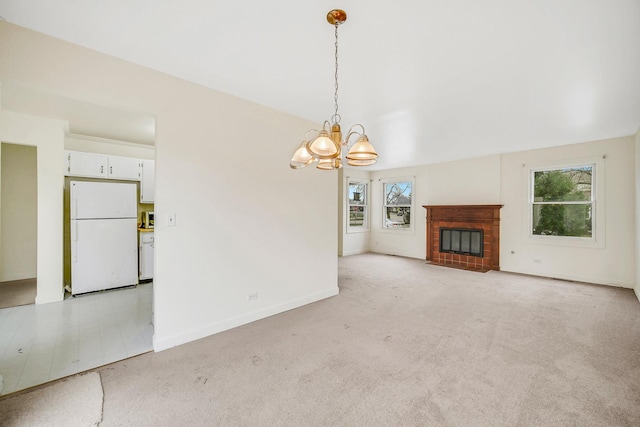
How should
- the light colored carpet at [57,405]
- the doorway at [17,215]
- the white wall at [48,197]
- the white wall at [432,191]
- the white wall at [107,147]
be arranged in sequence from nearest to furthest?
the light colored carpet at [57,405]
the white wall at [48,197]
the white wall at [107,147]
the doorway at [17,215]
the white wall at [432,191]

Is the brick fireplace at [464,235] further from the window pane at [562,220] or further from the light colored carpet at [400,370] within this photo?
the light colored carpet at [400,370]

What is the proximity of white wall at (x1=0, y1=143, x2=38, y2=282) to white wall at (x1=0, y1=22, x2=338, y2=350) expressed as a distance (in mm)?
1894

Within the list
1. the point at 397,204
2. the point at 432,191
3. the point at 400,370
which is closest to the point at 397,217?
the point at 397,204

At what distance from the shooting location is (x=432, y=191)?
6789 millimetres

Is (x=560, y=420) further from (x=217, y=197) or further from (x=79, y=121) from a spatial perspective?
(x=79, y=121)

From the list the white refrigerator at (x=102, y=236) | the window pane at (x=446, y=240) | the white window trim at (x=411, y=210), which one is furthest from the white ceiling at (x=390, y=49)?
the white window trim at (x=411, y=210)

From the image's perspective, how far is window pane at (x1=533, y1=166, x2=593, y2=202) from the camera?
475 centimetres

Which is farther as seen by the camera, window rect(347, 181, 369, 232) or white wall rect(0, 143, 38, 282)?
window rect(347, 181, 369, 232)

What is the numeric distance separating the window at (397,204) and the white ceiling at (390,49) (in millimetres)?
4082

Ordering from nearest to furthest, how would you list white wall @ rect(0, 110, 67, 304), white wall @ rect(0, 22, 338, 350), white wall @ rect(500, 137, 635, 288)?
white wall @ rect(0, 22, 338, 350) → white wall @ rect(0, 110, 67, 304) → white wall @ rect(500, 137, 635, 288)

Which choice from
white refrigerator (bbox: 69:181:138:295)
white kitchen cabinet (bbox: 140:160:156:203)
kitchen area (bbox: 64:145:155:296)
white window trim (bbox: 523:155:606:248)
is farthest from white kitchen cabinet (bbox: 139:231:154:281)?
white window trim (bbox: 523:155:606:248)

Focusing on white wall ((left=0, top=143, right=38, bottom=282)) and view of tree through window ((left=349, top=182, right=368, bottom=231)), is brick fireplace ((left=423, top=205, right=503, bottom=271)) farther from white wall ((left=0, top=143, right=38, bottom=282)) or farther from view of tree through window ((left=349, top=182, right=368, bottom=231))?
white wall ((left=0, top=143, right=38, bottom=282))

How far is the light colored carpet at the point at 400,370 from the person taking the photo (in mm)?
1675

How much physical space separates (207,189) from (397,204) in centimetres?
596
